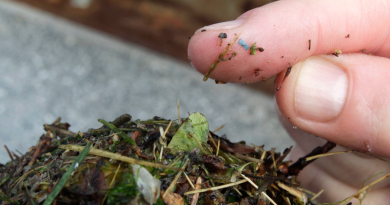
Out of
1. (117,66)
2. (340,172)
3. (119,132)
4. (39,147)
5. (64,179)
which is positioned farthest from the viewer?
(117,66)

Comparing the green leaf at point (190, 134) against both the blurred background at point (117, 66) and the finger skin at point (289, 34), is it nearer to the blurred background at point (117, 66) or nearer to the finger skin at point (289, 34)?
the finger skin at point (289, 34)

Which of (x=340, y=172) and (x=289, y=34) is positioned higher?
(x=289, y=34)

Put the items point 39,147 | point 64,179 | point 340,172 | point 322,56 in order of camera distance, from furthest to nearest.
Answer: point 340,172
point 322,56
point 39,147
point 64,179

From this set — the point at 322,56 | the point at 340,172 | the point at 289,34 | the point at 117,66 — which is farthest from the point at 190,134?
the point at 117,66

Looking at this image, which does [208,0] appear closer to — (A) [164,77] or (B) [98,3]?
(A) [164,77]

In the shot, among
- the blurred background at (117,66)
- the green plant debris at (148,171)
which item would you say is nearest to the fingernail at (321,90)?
the green plant debris at (148,171)

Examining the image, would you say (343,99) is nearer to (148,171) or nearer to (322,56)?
(322,56)
